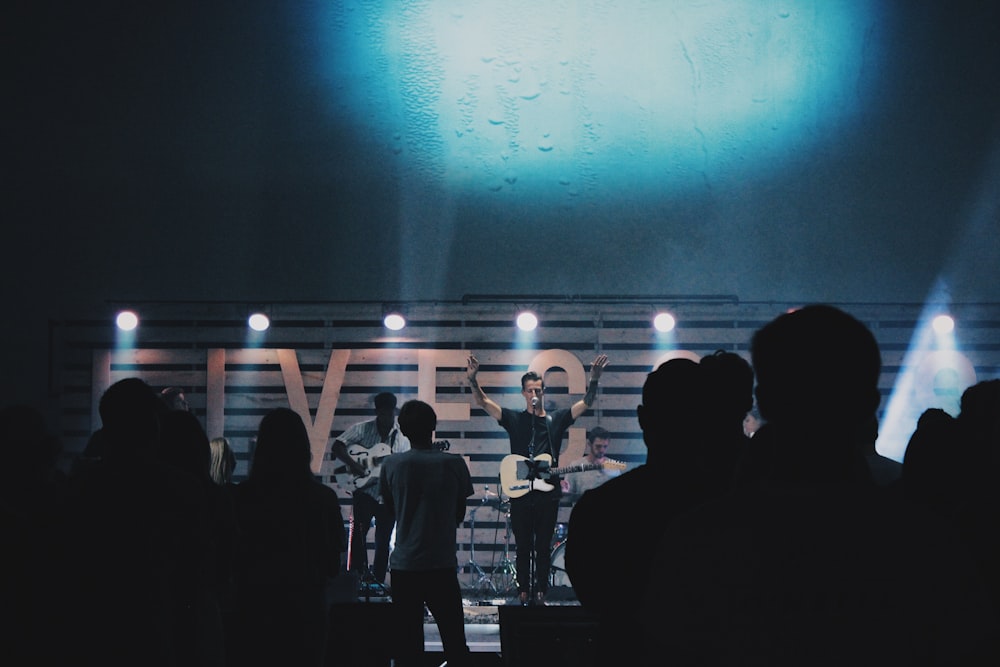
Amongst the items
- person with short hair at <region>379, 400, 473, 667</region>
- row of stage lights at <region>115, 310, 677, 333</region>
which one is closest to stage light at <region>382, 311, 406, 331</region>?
row of stage lights at <region>115, 310, 677, 333</region>

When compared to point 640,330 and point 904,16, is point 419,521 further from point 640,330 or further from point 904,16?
point 904,16

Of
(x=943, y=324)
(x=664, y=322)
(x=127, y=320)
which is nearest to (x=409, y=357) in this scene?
(x=664, y=322)

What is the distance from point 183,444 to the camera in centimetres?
305

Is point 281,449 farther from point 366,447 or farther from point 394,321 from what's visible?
point 394,321

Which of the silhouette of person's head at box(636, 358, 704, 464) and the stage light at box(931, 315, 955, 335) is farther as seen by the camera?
the stage light at box(931, 315, 955, 335)

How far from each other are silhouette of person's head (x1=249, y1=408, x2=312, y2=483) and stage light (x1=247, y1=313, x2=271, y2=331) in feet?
26.6

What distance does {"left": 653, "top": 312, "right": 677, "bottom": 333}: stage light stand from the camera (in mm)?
11109

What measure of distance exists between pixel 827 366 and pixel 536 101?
10.1 m

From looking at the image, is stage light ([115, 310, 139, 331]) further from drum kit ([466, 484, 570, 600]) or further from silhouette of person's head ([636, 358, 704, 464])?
silhouette of person's head ([636, 358, 704, 464])

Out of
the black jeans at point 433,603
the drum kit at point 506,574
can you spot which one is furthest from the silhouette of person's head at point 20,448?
the drum kit at point 506,574

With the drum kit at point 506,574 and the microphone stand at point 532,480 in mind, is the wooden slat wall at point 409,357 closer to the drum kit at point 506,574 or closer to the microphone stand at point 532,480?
the drum kit at point 506,574

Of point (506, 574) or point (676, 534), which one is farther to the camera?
point (506, 574)

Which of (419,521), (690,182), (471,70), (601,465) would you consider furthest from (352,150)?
(419,521)

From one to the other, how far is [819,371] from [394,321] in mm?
10209
